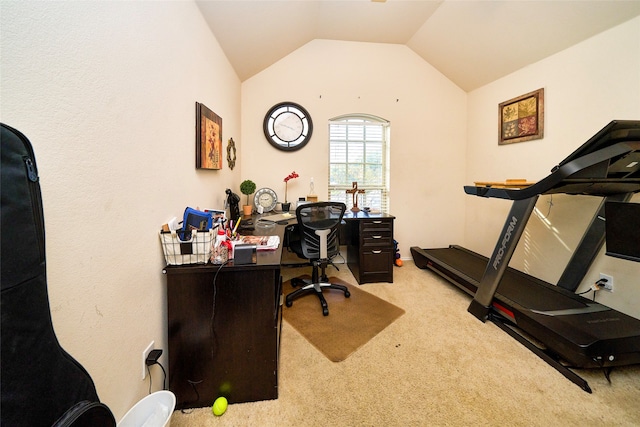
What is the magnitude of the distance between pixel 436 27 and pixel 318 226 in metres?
2.86

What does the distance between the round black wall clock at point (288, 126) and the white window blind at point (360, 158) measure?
15.6 inches

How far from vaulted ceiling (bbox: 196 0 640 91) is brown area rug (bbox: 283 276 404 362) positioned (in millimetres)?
2606

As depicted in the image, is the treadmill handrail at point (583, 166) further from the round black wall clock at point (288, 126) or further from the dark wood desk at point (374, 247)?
the round black wall clock at point (288, 126)

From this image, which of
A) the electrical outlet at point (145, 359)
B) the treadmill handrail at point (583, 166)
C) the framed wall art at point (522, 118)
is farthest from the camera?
the framed wall art at point (522, 118)

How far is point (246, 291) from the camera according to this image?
1272mm

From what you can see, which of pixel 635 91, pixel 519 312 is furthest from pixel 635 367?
pixel 635 91

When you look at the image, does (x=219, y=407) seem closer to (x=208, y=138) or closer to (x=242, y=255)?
(x=242, y=255)

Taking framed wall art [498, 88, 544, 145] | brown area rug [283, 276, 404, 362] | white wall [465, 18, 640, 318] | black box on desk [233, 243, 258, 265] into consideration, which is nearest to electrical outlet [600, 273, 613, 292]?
white wall [465, 18, 640, 318]

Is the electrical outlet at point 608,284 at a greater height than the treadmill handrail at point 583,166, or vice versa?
the treadmill handrail at point 583,166

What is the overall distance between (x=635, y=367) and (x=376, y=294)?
Result: 1804 mm

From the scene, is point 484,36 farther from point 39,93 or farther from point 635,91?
point 39,93

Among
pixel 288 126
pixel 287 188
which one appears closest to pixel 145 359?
pixel 287 188

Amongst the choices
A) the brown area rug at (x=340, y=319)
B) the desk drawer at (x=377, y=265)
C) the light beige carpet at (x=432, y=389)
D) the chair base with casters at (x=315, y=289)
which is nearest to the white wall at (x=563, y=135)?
the light beige carpet at (x=432, y=389)

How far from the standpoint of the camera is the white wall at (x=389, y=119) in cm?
326
